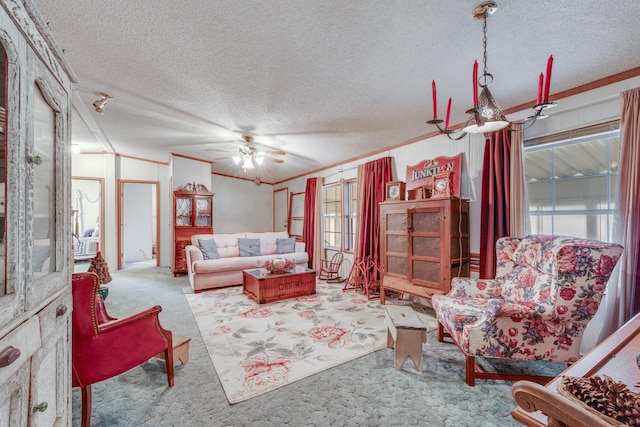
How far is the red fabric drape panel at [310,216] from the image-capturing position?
6.08 metres

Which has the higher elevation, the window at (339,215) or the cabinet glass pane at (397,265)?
the window at (339,215)

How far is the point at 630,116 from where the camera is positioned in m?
2.05

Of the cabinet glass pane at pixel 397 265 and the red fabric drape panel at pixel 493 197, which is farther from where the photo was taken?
the cabinet glass pane at pixel 397 265

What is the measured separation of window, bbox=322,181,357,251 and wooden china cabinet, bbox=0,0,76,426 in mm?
4310

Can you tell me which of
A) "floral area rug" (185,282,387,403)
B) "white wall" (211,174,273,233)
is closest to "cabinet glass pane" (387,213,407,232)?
"floral area rug" (185,282,387,403)

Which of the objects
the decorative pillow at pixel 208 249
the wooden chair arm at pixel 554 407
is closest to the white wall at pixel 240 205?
the decorative pillow at pixel 208 249

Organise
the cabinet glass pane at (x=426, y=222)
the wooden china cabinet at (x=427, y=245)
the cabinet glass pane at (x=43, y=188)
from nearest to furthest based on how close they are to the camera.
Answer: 1. the cabinet glass pane at (x=43, y=188)
2. the wooden china cabinet at (x=427, y=245)
3. the cabinet glass pane at (x=426, y=222)

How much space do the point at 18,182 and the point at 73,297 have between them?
0.88m

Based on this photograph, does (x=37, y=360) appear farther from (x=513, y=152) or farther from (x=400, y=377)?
(x=513, y=152)

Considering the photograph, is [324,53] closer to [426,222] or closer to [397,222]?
[426,222]

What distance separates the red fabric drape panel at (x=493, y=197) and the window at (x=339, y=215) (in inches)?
95.6

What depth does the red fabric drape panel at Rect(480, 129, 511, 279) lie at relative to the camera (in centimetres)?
281

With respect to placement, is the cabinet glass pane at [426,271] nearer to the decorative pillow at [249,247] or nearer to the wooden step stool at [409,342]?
the wooden step stool at [409,342]

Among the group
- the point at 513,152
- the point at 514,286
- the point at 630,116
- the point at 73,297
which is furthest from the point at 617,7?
the point at 73,297
